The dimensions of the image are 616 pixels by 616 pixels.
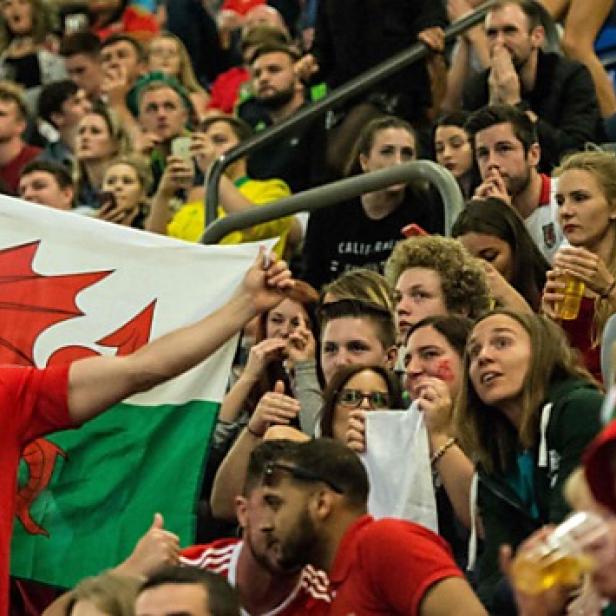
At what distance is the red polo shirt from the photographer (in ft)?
18.2

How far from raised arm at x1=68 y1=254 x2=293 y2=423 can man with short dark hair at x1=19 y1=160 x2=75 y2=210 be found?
4.64 meters

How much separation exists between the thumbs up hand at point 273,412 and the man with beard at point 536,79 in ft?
8.99

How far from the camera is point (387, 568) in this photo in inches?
221

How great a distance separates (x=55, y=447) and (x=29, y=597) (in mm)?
487

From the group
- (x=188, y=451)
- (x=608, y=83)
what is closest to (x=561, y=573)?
(x=188, y=451)

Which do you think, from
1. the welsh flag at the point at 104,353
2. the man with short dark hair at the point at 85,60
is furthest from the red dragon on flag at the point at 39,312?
the man with short dark hair at the point at 85,60

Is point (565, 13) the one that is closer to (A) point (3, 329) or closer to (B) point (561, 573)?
(A) point (3, 329)

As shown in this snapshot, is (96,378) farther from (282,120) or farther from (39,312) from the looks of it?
(282,120)

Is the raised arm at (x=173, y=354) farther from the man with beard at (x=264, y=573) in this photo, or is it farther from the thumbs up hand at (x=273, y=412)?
the thumbs up hand at (x=273, y=412)

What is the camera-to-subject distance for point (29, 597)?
738cm

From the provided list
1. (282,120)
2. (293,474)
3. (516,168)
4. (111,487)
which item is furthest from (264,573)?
(282,120)

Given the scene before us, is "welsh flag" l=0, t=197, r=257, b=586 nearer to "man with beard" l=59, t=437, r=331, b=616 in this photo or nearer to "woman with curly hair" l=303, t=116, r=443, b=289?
"man with beard" l=59, t=437, r=331, b=616

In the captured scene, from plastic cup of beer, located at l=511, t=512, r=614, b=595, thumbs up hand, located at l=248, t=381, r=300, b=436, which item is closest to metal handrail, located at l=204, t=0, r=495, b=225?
thumbs up hand, located at l=248, t=381, r=300, b=436

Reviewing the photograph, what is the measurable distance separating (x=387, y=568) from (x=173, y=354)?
42.2 inches
